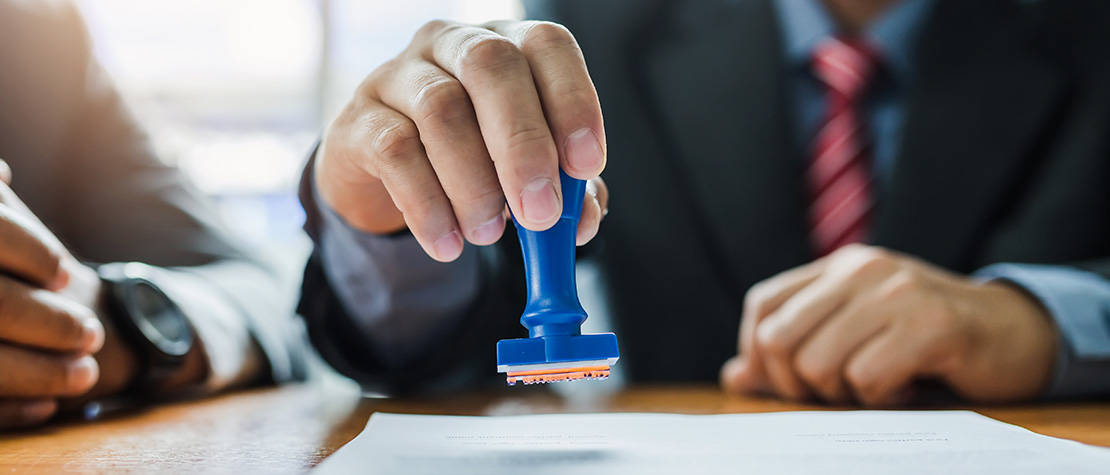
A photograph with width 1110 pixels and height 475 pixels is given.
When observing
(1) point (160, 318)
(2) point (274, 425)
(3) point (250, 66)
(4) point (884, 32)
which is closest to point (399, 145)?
(2) point (274, 425)

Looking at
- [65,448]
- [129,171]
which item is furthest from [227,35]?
[65,448]

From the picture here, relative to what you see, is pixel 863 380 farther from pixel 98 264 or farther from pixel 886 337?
pixel 98 264

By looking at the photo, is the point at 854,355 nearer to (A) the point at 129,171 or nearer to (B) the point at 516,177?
(B) the point at 516,177

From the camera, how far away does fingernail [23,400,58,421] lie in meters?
0.40

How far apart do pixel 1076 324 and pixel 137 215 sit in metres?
0.93

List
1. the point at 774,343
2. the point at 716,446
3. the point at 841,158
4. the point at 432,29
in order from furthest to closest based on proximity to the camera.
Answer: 1. the point at 841,158
2. the point at 774,343
3. the point at 432,29
4. the point at 716,446

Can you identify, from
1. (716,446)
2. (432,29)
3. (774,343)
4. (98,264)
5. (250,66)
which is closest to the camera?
(716,446)

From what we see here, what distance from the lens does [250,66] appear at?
9.59 feet

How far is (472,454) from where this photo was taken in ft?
0.99

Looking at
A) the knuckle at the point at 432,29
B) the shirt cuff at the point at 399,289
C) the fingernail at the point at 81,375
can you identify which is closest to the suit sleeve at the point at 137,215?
the shirt cuff at the point at 399,289

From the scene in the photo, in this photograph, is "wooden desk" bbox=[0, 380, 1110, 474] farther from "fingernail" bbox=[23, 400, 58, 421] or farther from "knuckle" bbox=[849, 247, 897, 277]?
"knuckle" bbox=[849, 247, 897, 277]

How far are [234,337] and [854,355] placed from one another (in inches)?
20.5

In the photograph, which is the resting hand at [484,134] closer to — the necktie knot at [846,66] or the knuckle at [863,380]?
the knuckle at [863,380]

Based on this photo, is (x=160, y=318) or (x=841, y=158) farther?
(x=841, y=158)
